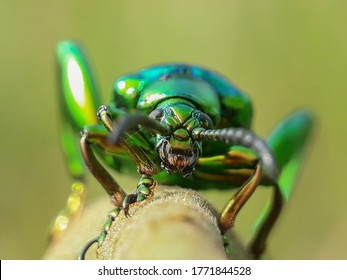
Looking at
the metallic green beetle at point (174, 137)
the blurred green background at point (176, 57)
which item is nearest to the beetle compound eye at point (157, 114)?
the metallic green beetle at point (174, 137)

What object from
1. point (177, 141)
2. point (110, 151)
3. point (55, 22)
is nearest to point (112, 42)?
point (55, 22)

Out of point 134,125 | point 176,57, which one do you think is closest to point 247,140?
point 134,125

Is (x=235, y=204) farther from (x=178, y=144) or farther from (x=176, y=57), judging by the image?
(x=176, y=57)

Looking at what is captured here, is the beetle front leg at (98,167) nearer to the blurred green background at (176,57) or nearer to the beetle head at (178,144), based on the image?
the beetle head at (178,144)

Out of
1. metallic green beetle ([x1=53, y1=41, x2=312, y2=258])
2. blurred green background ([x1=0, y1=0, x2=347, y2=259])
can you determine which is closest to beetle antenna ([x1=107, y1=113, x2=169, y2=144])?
metallic green beetle ([x1=53, y1=41, x2=312, y2=258])

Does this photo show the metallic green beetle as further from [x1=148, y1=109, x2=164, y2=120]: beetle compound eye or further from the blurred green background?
the blurred green background

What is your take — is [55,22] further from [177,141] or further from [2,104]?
[177,141]
